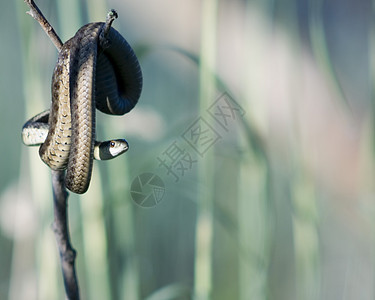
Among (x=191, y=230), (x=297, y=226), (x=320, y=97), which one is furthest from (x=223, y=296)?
(x=320, y=97)

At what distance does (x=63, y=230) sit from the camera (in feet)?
1.08

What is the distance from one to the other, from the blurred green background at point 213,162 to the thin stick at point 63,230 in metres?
0.28

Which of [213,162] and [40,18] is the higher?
[40,18]

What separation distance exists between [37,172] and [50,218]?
0.23ft

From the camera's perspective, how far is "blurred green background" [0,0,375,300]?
2.24 ft

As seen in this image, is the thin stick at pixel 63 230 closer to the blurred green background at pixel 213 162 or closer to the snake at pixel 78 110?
the snake at pixel 78 110

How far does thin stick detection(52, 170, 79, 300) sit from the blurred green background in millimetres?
279

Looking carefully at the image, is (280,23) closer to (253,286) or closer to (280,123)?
(280,123)

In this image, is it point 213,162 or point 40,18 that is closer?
point 40,18

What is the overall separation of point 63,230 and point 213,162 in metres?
0.64

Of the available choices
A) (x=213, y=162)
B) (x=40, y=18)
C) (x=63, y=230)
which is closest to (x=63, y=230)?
(x=63, y=230)

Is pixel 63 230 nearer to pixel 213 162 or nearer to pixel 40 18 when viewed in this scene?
pixel 40 18

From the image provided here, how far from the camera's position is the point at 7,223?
0.94m

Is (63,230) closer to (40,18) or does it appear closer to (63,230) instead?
(63,230)
